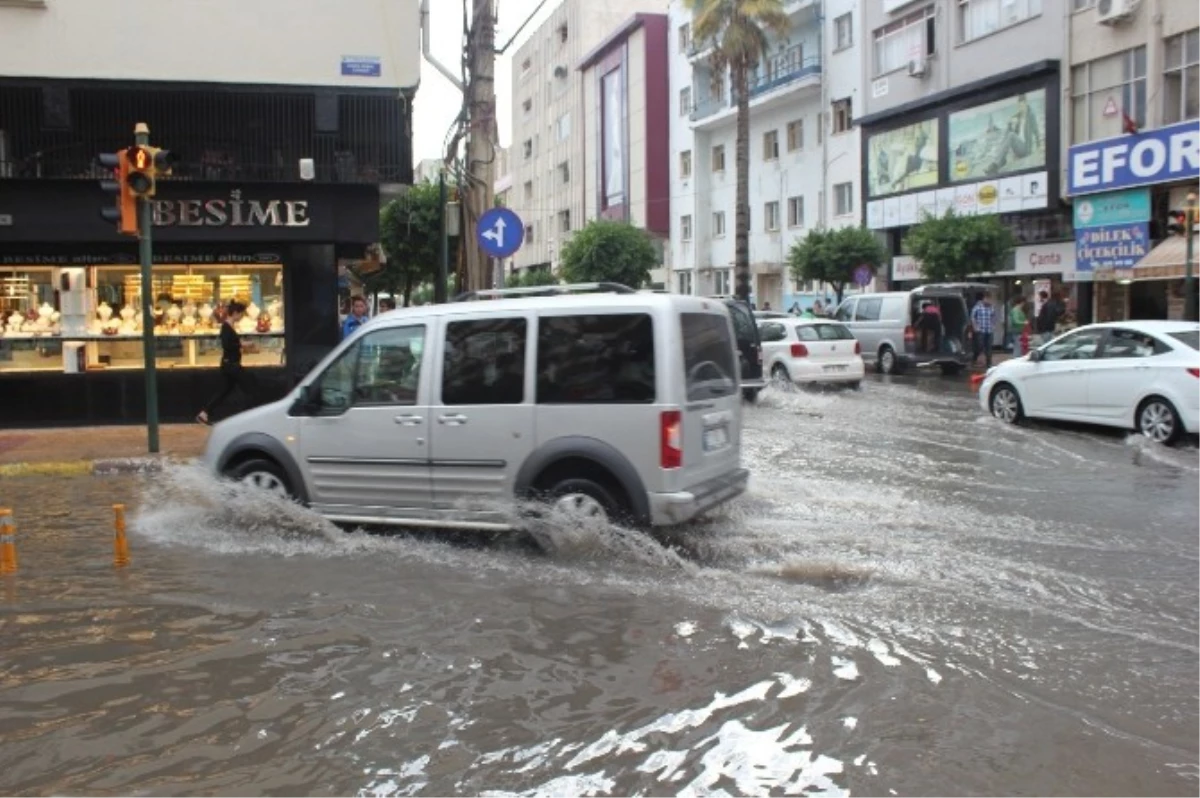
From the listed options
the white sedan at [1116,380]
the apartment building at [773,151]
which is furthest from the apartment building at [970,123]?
the white sedan at [1116,380]

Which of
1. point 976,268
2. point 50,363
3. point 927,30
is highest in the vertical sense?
point 927,30

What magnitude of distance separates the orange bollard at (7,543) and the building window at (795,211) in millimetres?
37549

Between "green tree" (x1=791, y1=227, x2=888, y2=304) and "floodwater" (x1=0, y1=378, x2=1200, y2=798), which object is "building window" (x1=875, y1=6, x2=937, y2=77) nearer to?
"green tree" (x1=791, y1=227, x2=888, y2=304)

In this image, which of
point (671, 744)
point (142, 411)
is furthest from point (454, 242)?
point (671, 744)

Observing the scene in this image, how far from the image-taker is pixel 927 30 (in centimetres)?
3381

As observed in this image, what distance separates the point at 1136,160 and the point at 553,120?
52193mm

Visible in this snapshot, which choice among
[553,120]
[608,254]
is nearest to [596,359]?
[608,254]

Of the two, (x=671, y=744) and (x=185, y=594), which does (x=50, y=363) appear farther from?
(x=671, y=744)

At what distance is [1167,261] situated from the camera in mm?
24406

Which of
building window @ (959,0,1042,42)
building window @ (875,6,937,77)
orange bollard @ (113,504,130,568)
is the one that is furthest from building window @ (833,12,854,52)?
orange bollard @ (113,504,130,568)

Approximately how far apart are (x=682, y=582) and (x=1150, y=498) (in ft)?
16.5

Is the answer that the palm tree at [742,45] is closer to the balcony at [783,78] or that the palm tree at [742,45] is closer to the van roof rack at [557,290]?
the balcony at [783,78]

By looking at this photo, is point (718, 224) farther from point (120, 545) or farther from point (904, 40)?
point (120, 545)

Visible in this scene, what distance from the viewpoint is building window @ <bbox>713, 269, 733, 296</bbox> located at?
49.4 meters
